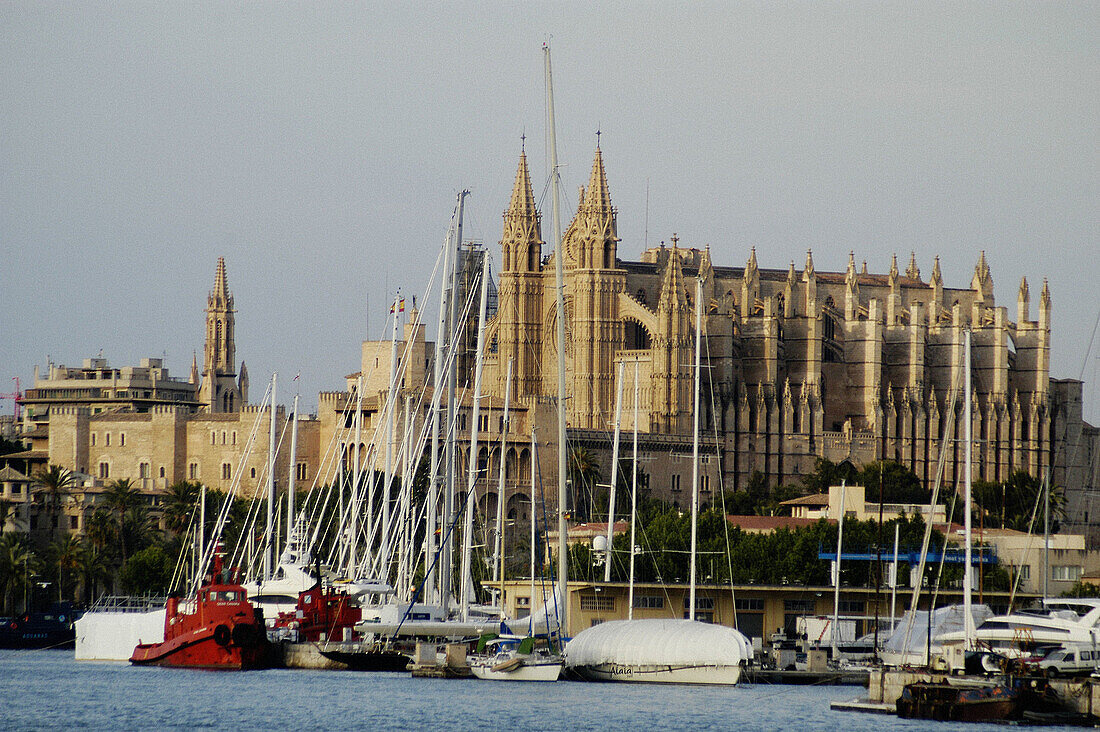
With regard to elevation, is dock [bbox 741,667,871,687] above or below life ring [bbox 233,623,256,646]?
below

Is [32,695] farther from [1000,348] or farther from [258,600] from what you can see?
[1000,348]

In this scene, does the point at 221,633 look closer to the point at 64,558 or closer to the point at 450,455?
the point at 450,455

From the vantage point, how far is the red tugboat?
6456cm

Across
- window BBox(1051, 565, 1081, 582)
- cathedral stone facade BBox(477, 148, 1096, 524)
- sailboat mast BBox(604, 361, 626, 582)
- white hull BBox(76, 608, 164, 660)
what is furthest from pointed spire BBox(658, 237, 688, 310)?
white hull BBox(76, 608, 164, 660)

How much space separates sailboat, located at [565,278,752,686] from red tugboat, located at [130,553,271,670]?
1034 cm

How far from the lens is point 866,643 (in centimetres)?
7206

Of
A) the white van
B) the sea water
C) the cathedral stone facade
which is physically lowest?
the sea water

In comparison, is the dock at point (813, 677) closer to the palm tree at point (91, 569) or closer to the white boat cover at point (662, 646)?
the white boat cover at point (662, 646)

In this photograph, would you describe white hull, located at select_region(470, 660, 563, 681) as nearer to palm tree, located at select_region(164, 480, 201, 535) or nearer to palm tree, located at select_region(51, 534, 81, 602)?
palm tree, located at select_region(51, 534, 81, 602)

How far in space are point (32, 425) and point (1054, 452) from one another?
79835 mm

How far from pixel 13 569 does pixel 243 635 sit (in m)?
39.5

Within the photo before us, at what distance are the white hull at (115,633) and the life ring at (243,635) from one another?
31.4 feet

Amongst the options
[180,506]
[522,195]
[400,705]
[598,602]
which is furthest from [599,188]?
[400,705]

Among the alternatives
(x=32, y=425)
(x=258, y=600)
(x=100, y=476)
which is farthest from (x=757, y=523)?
(x=32, y=425)
